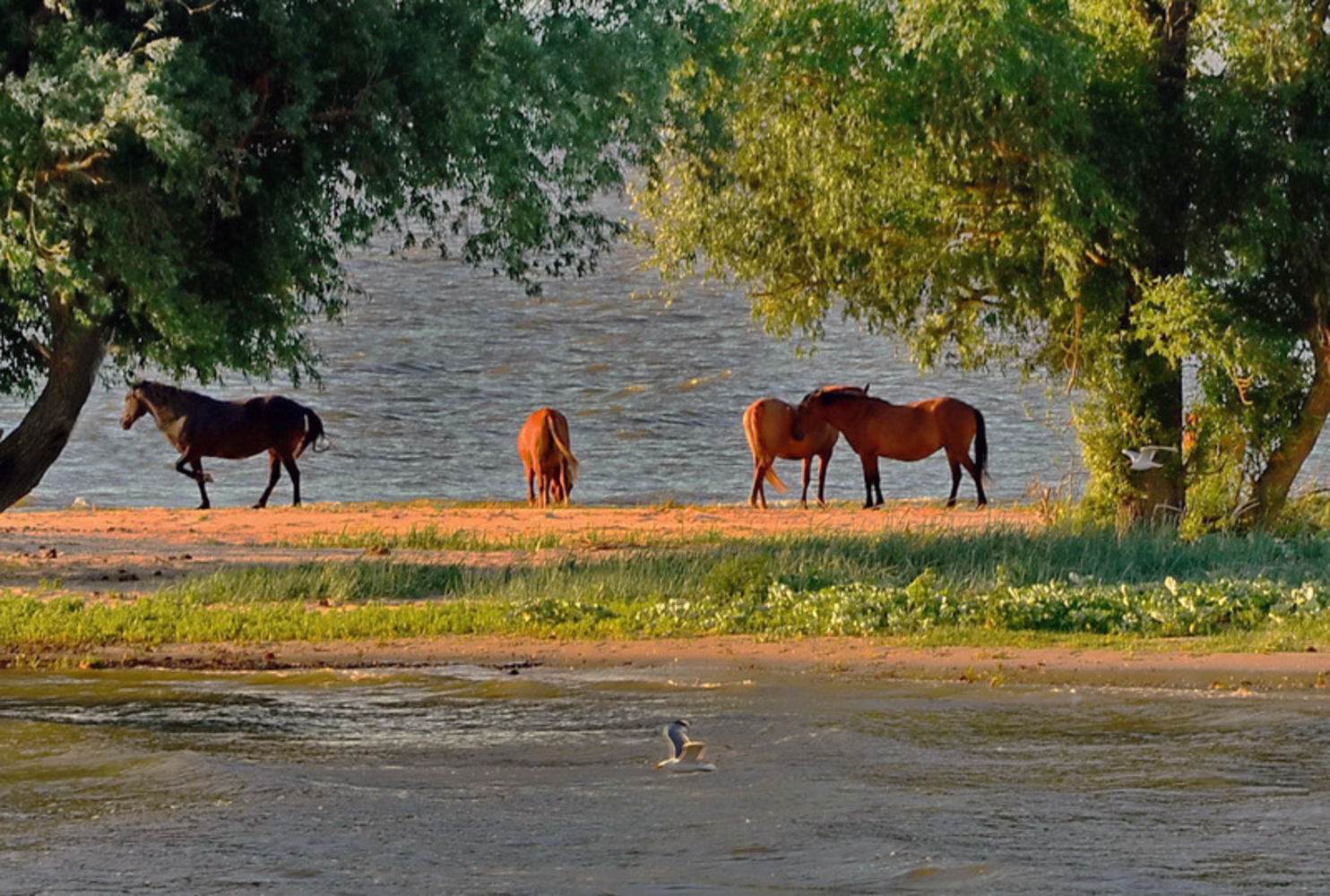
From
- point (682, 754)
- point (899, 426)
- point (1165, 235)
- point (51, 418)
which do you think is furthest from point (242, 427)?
point (682, 754)

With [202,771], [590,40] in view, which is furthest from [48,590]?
[202,771]

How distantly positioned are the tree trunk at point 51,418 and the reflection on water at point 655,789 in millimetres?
7622

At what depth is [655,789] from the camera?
989cm

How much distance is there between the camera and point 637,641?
1559 centimetres

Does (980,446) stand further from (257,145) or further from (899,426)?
(257,145)

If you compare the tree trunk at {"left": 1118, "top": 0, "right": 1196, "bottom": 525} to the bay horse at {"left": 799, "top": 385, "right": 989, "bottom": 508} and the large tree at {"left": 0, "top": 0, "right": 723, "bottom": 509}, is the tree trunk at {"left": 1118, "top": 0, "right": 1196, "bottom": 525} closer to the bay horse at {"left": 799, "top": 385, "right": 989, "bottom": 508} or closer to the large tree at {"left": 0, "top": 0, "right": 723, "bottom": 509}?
the large tree at {"left": 0, "top": 0, "right": 723, "bottom": 509}

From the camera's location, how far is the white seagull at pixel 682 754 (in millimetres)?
9891

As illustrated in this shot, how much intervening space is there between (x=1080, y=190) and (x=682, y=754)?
13.4 m

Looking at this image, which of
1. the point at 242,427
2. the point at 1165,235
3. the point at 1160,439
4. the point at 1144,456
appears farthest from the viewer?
the point at 242,427

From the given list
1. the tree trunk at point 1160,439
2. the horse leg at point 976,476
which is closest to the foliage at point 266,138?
the tree trunk at point 1160,439

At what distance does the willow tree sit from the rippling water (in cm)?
1229

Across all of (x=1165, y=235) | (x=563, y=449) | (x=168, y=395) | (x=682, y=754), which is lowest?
(x=563, y=449)

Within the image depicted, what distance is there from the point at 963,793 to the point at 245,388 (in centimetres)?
5430

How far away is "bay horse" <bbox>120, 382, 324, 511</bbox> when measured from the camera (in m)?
33.1
